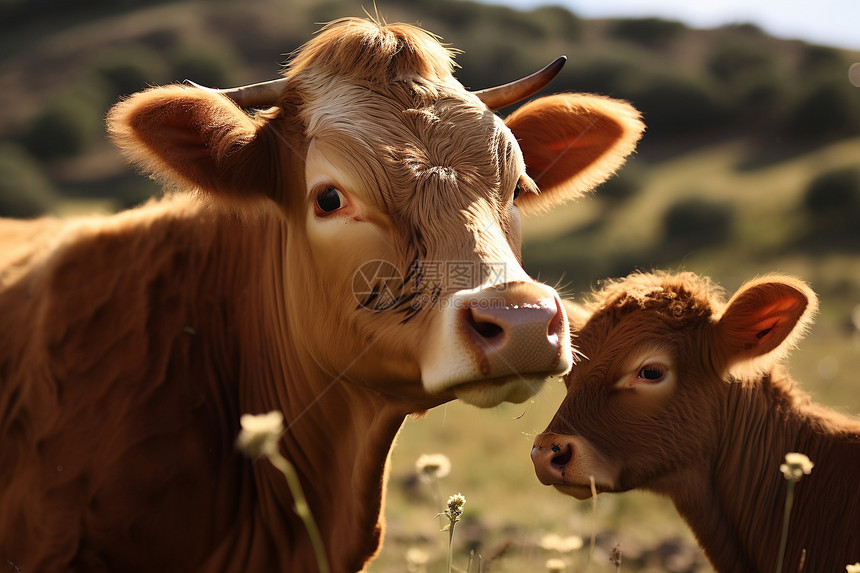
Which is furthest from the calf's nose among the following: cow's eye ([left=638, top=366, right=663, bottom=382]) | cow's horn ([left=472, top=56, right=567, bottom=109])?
cow's horn ([left=472, top=56, right=567, bottom=109])

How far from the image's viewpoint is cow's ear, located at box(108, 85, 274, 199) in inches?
140

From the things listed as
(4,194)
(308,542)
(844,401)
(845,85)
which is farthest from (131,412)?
(845,85)

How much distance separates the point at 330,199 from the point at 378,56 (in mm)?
752

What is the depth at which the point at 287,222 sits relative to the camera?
3.91m

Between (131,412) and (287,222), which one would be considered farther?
(287,222)

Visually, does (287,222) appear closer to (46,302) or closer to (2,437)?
(46,302)

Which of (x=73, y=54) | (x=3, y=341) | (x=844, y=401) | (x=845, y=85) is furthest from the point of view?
(x=73, y=54)

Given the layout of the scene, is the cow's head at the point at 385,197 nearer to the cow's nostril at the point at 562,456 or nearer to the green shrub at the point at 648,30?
the cow's nostril at the point at 562,456

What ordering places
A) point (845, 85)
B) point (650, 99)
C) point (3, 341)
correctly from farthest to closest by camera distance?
point (650, 99), point (845, 85), point (3, 341)

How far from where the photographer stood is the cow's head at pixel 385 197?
291cm

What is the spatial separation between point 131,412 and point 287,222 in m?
1.13

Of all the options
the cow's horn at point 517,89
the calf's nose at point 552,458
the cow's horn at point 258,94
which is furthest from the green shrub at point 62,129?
the calf's nose at point 552,458

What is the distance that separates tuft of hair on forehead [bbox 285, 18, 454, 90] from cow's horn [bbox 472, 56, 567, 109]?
0.25 meters

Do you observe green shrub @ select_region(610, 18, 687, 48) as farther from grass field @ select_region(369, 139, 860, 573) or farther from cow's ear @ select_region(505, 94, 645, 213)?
cow's ear @ select_region(505, 94, 645, 213)
